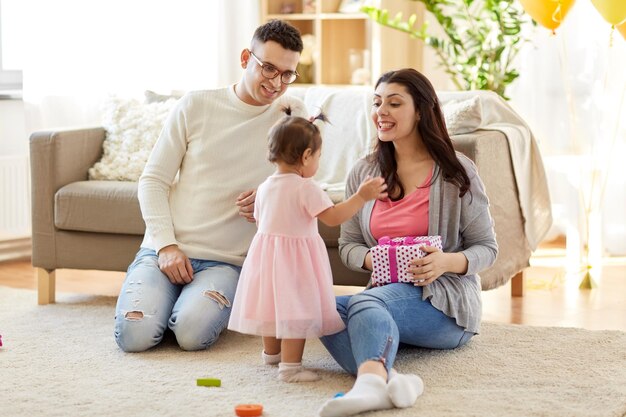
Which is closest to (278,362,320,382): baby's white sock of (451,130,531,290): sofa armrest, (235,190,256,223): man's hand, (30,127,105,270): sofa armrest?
(235,190,256,223): man's hand

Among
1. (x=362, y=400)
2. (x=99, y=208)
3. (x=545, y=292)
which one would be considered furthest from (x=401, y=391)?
(x=545, y=292)

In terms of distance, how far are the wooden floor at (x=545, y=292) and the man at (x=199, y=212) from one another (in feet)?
3.01

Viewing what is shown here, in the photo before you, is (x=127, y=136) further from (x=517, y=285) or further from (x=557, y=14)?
(x=557, y=14)

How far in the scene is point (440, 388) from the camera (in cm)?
244

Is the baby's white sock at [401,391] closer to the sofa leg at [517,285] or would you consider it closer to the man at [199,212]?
the man at [199,212]

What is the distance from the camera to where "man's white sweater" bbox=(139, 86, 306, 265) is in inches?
115

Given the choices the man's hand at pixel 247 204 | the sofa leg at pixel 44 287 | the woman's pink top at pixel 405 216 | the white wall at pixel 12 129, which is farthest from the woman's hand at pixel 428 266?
the white wall at pixel 12 129

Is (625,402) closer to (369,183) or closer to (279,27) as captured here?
(369,183)

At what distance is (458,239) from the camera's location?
272 centimetres

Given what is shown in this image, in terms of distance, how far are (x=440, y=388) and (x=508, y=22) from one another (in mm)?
2405

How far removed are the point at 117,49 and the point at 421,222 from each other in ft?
8.09

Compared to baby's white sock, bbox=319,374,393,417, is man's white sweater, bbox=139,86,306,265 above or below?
above

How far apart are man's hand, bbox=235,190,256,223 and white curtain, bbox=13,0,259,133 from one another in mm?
1682

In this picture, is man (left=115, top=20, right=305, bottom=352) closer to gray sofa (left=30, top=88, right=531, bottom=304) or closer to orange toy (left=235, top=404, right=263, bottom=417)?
gray sofa (left=30, top=88, right=531, bottom=304)
